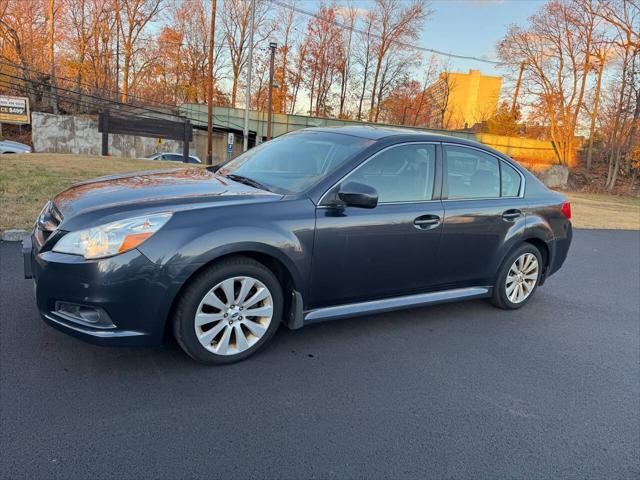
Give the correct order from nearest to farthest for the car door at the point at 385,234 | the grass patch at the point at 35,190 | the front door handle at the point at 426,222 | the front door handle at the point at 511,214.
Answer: the car door at the point at 385,234 → the front door handle at the point at 426,222 → the front door handle at the point at 511,214 → the grass patch at the point at 35,190

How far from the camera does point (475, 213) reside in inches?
163

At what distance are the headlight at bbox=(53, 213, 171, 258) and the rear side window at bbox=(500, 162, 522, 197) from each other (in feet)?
10.8

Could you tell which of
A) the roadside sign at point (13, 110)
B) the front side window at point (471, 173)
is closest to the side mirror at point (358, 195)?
the front side window at point (471, 173)

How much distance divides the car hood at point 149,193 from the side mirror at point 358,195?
48 cm

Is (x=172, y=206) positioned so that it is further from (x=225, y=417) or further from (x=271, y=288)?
(x=225, y=417)

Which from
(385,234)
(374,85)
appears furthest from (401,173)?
(374,85)

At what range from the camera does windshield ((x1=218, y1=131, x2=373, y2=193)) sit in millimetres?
3605

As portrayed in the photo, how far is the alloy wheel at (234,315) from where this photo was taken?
304 centimetres

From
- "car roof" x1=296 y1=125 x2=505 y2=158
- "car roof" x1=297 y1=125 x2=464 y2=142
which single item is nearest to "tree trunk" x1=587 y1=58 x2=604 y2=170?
"car roof" x1=296 y1=125 x2=505 y2=158

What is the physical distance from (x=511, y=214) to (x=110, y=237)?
3.53m

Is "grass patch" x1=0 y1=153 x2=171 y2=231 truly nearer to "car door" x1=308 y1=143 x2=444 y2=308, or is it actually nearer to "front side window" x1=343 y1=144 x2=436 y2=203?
"car door" x1=308 y1=143 x2=444 y2=308

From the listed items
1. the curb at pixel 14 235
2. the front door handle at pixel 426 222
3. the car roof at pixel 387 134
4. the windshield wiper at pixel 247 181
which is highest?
the car roof at pixel 387 134

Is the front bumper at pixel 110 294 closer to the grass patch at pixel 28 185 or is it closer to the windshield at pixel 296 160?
the windshield at pixel 296 160

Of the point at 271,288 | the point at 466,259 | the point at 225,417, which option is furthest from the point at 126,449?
the point at 466,259
